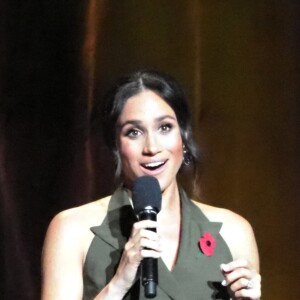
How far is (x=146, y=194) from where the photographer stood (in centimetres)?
118

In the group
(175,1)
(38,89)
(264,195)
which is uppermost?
(175,1)

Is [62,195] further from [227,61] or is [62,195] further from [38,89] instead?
[227,61]

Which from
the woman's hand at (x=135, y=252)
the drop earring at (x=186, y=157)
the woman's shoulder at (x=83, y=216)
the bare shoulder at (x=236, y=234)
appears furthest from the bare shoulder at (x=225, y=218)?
the woman's hand at (x=135, y=252)

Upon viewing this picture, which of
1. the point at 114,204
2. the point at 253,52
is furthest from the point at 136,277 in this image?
the point at 253,52

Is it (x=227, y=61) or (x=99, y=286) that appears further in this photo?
(x=227, y=61)

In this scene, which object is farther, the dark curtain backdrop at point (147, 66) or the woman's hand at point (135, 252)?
the dark curtain backdrop at point (147, 66)

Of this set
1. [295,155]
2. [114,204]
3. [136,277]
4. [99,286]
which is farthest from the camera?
[295,155]

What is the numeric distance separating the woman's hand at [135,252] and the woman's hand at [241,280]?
0.16m

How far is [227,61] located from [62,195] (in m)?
0.58

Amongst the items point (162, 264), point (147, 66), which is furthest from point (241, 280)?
point (147, 66)

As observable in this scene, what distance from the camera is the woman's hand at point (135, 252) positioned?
1.07m

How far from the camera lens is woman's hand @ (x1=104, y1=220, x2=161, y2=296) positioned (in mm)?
1069

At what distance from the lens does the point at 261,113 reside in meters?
1.96

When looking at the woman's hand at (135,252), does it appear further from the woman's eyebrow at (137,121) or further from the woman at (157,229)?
the woman's eyebrow at (137,121)
